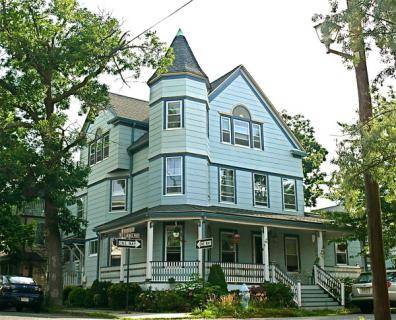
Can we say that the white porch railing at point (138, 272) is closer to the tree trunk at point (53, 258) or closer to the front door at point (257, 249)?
the tree trunk at point (53, 258)

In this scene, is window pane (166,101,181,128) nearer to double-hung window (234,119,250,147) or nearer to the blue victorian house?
the blue victorian house

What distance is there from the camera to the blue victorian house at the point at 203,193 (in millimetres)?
23141

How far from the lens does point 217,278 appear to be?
20938 millimetres

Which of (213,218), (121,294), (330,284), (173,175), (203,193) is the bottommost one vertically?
(121,294)

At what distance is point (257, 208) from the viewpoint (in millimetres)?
27562

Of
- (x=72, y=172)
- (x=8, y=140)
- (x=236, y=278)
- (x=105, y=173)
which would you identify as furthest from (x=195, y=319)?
(x=105, y=173)

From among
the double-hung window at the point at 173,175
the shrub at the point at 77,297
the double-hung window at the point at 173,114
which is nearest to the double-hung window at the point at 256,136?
the double-hung window at the point at 173,114

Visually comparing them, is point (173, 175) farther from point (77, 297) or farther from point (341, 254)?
point (341, 254)

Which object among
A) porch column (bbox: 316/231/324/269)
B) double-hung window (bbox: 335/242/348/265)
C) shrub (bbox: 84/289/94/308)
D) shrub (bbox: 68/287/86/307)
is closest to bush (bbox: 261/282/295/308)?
porch column (bbox: 316/231/324/269)

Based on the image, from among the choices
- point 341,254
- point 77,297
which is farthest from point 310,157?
point 77,297

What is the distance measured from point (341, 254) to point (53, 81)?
18.6 metres

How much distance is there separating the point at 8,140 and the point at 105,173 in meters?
8.54

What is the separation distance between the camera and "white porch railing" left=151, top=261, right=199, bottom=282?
71.3ft

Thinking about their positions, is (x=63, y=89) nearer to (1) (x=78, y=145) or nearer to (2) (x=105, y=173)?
(1) (x=78, y=145)
